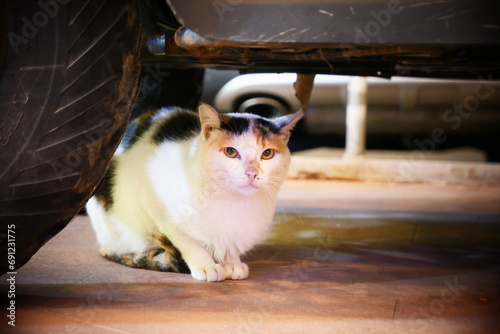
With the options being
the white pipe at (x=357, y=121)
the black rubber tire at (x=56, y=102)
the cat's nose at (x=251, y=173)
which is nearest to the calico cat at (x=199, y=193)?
the cat's nose at (x=251, y=173)

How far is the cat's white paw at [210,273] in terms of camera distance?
2.44 metres

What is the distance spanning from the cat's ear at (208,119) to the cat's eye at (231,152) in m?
0.10

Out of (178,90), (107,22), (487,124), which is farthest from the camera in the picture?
(487,124)

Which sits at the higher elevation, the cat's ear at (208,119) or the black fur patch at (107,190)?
the cat's ear at (208,119)

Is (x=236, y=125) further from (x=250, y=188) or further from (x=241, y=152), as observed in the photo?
(x=250, y=188)

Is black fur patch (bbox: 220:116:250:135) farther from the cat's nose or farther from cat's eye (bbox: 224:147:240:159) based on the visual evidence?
the cat's nose

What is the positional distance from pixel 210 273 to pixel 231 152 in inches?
19.0

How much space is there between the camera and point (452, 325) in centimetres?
196

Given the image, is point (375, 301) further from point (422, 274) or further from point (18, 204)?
point (18, 204)

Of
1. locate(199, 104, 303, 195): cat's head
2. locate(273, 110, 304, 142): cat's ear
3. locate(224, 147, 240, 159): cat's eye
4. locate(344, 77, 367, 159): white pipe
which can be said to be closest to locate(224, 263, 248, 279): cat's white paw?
locate(199, 104, 303, 195): cat's head

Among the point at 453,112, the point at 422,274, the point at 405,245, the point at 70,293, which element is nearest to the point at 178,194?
the point at 70,293

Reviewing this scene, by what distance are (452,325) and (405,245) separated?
3.95ft

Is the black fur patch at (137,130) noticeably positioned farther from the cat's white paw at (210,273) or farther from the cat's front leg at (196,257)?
the cat's white paw at (210,273)

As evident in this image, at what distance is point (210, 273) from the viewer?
8.02ft
